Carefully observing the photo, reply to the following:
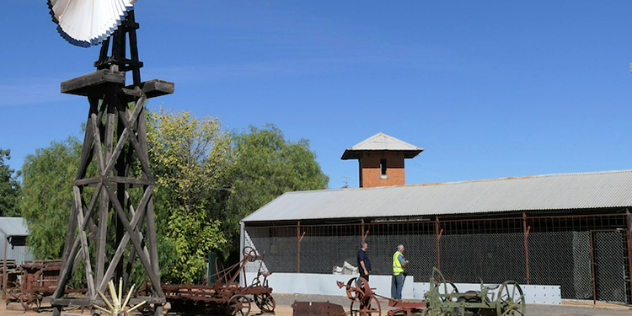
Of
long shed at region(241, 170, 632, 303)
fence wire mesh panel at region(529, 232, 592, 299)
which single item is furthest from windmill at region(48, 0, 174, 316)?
fence wire mesh panel at region(529, 232, 592, 299)

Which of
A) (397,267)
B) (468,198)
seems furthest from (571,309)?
(468,198)

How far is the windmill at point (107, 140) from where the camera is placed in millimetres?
13336

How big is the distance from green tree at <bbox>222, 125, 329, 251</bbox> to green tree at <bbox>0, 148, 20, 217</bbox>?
85.0ft

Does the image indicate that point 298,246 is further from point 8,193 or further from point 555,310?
point 8,193

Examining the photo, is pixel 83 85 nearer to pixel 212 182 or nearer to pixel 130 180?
pixel 130 180

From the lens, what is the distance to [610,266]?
2206 centimetres

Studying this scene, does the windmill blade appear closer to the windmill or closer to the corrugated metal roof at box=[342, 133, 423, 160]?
the windmill

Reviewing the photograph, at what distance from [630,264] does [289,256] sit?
1336 cm

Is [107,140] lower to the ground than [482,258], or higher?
higher

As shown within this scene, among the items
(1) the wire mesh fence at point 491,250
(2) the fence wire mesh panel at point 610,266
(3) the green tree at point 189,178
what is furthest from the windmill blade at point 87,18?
(3) the green tree at point 189,178

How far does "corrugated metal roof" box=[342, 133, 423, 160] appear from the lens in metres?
44.8

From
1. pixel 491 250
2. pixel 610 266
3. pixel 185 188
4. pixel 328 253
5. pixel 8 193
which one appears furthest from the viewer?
pixel 8 193

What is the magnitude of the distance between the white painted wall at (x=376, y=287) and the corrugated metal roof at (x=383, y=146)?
18.4m

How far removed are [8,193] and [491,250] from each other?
5126cm
